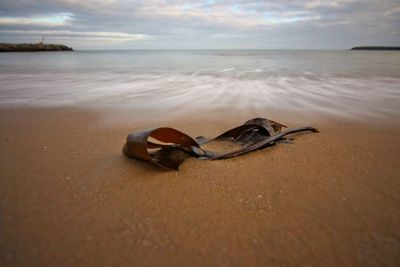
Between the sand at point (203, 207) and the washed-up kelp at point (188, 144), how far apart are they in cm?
8

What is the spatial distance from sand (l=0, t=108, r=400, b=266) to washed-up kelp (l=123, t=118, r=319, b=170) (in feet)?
0.27

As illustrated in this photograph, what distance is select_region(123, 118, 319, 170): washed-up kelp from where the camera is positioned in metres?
1.48

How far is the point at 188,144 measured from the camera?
174 cm

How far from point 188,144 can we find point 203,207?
65cm

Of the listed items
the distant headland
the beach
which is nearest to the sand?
the beach

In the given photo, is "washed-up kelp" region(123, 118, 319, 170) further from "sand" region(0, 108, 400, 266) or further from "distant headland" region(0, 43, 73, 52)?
"distant headland" region(0, 43, 73, 52)

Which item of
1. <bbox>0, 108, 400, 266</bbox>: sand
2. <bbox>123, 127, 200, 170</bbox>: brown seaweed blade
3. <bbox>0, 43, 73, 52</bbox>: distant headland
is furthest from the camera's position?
<bbox>0, 43, 73, 52</bbox>: distant headland

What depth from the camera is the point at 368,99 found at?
4129 millimetres

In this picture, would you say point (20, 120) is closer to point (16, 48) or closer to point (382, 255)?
point (382, 255)

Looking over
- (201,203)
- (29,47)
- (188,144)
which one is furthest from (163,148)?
(29,47)

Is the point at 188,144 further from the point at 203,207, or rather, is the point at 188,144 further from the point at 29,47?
the point at 29,47

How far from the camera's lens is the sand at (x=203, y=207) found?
905 millimetres

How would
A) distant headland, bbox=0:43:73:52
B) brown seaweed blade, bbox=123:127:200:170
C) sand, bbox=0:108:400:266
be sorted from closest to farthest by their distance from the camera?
sand, bbox=0:108:400:266 → brown seaweed blade, bbox=123:127:200:170 → distant headland, bbox=0:43:73:52

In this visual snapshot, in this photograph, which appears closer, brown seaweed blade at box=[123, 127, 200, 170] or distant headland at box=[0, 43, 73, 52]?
brown seaweed blade at box=[123, 127, 200, 170]
